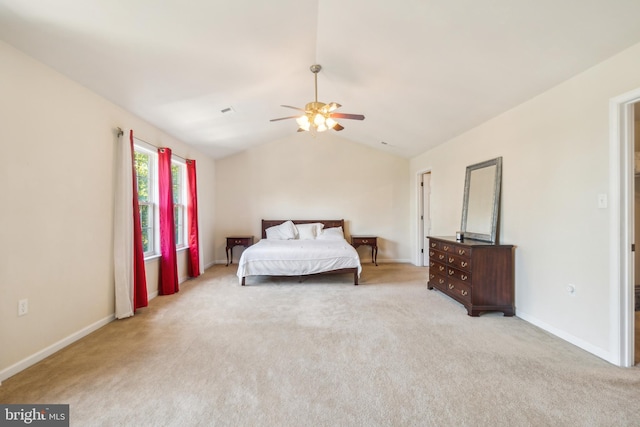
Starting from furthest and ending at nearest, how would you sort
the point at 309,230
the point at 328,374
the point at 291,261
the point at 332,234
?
1. the point at 309,230
2. the point at 332,234
3. the point at 291,261
4. the point at 328,374

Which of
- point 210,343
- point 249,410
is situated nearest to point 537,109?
point 249,410

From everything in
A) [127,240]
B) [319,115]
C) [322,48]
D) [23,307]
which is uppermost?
[322,48]

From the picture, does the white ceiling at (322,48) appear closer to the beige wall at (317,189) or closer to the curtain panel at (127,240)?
the curtain panel at (127,240)

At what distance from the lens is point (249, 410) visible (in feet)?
5.31

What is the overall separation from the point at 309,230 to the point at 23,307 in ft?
14.4

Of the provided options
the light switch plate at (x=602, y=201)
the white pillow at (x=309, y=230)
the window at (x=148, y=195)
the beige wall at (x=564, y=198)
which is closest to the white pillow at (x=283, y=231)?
the white pillow at (x=309, y=230)

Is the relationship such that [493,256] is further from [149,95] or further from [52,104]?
[52,104]

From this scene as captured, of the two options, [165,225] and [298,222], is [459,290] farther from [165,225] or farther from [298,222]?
[165,225]

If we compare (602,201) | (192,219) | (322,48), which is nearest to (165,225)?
(192,219)

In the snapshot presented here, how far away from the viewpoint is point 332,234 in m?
5.82

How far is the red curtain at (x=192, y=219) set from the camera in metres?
4.87

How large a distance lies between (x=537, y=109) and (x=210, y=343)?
397 cm

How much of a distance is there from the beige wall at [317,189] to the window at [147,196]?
7.87ft

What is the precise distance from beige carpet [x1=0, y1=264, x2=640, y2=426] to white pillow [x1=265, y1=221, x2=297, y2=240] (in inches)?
106
